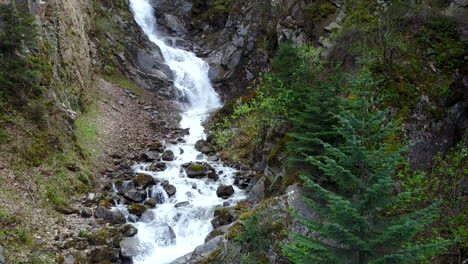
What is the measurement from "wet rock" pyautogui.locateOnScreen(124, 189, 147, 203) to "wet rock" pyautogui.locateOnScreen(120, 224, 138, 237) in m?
2.13

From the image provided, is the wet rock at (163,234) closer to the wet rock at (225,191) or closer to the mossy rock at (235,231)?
the wet rock at (225,191)

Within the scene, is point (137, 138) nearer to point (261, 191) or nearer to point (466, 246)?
point (261, 191)

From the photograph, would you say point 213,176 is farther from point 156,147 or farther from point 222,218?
point 156,147

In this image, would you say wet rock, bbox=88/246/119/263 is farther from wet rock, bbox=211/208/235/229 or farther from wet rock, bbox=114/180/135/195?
wet rock, bbox=114/180/135/195

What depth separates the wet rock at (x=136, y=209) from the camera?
Result: 12.9 meters

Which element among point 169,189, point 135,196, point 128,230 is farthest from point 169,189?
point 128,230

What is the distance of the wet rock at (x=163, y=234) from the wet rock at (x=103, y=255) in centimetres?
162

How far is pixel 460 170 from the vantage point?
768cm

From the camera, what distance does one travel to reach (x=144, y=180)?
15.0m

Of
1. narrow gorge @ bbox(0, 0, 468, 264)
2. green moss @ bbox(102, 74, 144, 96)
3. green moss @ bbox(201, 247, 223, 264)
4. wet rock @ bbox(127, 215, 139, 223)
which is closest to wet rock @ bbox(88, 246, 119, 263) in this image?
narrow gorge @ bbox(0, 0, 468, 264)

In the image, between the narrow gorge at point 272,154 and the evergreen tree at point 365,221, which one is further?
the narrow gorge at point 272,154

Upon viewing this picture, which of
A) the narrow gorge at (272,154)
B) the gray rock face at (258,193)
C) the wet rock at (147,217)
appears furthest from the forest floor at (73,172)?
the gray rock face at (258,193)

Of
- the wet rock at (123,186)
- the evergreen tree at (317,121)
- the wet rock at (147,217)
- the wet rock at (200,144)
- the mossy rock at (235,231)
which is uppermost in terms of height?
the evergreen tree at (317,121)

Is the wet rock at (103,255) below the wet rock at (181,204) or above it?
above
